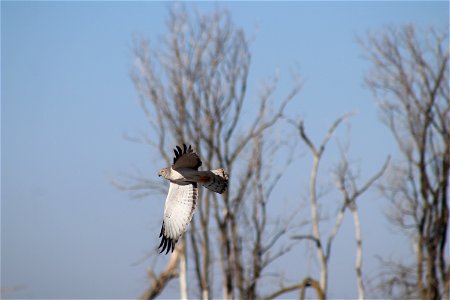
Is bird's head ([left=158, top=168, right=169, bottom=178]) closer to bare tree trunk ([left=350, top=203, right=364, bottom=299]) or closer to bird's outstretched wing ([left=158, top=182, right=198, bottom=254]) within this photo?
bird's outstretched wing ([left=158, top=182, right=198, bottom=254])

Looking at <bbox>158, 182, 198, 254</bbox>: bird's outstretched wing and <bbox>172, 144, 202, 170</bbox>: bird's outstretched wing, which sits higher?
<bbox>172, 144, 202, 170</bbox>: bird's outstretched wing

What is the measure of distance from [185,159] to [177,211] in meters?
0.77

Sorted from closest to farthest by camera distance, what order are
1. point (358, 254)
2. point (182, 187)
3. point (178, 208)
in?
point (182, 187) → point (178, 208) → point (358, 254)

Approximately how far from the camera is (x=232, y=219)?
17.8 metres

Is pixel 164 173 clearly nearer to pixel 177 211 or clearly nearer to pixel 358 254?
pixel 177 211

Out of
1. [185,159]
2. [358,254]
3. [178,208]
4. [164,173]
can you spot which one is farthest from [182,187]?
[358,254]

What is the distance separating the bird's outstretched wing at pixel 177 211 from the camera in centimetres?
770

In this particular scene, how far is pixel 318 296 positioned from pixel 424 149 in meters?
3.85

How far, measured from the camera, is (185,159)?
23.9ft

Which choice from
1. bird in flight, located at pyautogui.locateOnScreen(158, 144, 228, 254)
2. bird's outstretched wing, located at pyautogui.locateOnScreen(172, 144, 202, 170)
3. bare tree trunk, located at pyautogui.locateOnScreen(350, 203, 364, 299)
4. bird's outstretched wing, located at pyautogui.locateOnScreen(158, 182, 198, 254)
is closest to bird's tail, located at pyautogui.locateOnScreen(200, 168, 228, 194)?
bird in flight, located at pyautogui.locateOnScreen(158, 144, 228, 254)

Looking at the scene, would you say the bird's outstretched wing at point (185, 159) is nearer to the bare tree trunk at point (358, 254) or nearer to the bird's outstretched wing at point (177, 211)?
the bird's outstretched wing at point (177, 211)

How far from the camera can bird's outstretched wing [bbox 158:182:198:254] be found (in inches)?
A: 303

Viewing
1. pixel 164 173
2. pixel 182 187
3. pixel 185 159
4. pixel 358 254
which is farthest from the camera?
pixel 358 254

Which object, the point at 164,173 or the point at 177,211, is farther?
the point at 177,211
